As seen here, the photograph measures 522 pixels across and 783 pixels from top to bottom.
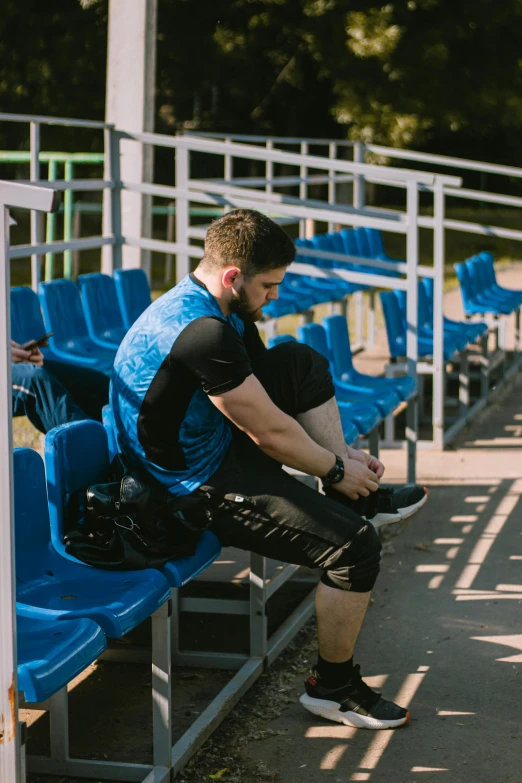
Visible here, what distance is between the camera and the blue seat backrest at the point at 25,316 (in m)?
5.68

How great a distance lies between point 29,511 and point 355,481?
41.5 inches

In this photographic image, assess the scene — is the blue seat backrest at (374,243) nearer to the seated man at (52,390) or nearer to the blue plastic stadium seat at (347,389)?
the blue plastic stadium seat at (347,389)

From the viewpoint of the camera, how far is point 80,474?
349 centimetres

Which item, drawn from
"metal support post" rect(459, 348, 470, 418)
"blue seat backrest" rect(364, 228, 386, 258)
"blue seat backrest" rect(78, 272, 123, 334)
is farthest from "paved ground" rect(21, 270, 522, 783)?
"blue seat backrest" rect(364, 228, 386, 258)

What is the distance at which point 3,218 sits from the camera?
228 cm

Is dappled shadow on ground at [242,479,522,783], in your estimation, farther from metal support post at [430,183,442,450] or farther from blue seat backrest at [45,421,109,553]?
metal support post at [430,183,442,450]

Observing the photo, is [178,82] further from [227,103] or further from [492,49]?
[492,49]

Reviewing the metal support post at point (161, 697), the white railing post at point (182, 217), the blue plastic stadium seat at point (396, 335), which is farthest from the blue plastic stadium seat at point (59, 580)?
the blue plastic stadium seat at point (396, 335)

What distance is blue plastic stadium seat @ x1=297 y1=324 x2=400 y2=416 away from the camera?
5711mm

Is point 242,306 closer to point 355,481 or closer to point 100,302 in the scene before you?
point 355,481

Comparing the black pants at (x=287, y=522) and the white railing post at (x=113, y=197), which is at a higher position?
the white railing post at (x=113, y=197)

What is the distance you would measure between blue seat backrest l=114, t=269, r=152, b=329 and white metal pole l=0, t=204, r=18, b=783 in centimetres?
445

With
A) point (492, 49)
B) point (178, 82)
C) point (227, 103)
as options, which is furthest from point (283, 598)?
point (227, 103)

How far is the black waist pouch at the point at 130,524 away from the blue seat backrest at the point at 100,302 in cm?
323
